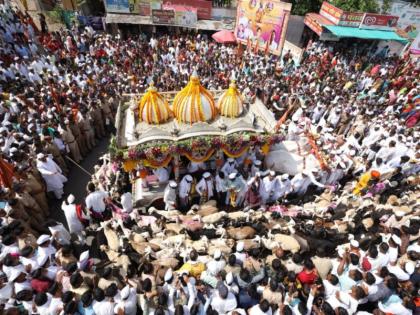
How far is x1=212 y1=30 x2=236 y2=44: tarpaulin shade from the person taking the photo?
1727cm

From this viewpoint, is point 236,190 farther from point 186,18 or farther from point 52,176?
point 186,18

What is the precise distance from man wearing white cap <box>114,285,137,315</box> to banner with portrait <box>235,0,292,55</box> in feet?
51.1

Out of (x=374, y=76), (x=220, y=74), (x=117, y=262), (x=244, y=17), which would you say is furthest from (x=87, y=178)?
(x=374, y=76)

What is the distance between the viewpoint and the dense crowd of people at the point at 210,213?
454 centimetres

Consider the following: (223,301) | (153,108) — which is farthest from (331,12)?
(223,301)

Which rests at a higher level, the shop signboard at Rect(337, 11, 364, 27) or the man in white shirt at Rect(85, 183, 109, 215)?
the shop signboard at Rect(337, 11, 364, 27)

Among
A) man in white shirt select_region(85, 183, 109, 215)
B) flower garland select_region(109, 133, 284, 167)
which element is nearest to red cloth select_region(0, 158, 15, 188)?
man in white shirt select_region(85, 183, 109, 215)

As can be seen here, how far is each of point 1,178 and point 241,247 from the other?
6.14m

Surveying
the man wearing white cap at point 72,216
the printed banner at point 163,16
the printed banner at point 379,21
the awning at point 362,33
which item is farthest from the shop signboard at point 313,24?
the man wearing white cap at point 72,216

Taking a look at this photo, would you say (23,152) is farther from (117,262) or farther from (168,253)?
(168,253)

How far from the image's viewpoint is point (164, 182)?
800 centimetres

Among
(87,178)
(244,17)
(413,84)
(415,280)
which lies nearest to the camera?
(415,280)

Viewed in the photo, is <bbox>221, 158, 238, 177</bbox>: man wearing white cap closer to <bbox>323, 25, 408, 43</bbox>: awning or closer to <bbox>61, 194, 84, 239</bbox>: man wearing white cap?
<bbox>61, 194, 84, 239</bbox>: man wearing white cap

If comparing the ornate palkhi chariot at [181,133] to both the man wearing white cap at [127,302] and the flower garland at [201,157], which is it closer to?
the flower garland at [201,157]
